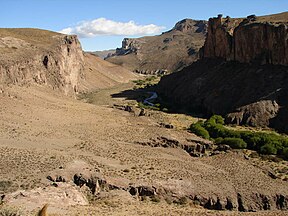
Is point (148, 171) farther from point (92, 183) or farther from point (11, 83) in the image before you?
point (11, 83)

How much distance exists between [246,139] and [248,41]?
34.1m

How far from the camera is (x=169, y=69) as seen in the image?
7407 inches

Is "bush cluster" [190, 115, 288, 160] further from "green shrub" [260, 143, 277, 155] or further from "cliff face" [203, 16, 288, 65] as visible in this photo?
"cliff face" [203, 16, 288, 65]

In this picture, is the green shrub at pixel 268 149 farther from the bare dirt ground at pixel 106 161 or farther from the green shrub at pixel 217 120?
the green shrub at pixel 217 120

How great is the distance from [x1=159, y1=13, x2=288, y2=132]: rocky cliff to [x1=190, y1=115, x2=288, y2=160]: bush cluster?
8401 mm

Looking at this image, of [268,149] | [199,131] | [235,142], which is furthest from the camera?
[199,131]

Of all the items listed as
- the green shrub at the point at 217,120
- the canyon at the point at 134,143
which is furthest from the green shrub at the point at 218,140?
the green shrub at the point at 217,120

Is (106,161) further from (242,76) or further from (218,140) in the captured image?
(242,76)

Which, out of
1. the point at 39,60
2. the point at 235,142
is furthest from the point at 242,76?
the point at 39,60

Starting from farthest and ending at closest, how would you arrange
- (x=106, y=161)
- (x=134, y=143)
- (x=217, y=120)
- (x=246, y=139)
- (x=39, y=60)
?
1. (x=39, y=60)
2. (x=217, y=120)
3. (x=246, y=139)
4. (x=134, y=143)
5. (x=106, y=161)

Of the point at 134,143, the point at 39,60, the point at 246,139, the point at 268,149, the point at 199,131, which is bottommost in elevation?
the point at 268,149

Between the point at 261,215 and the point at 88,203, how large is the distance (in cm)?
1109

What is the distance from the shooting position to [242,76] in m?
77.9

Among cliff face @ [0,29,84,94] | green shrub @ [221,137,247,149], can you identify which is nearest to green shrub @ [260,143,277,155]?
green shrub @ [221,137,247,149]
